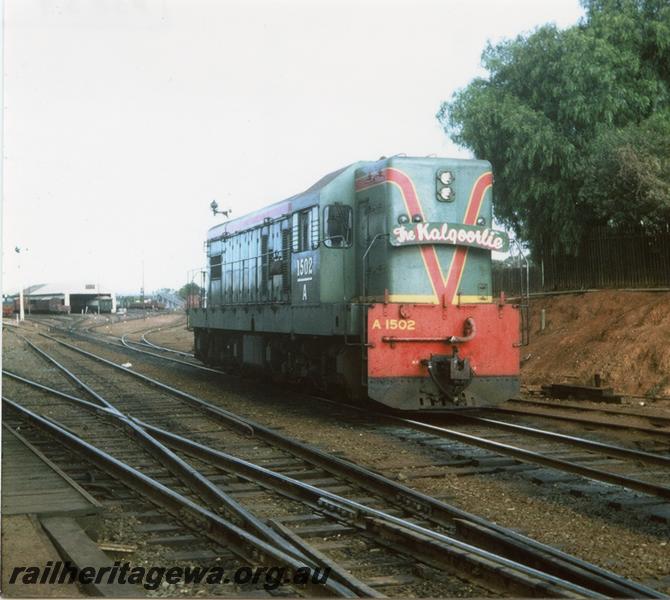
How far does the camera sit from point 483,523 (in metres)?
5.80

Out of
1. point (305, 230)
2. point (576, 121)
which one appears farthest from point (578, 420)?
point (576, 121)

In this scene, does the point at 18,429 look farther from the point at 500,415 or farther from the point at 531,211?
the point at 531,211

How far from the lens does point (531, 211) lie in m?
20.7

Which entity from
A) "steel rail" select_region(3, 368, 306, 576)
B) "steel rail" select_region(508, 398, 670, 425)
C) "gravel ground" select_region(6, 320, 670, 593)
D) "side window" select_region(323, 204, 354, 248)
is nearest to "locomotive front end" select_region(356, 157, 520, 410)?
"side window" select_region(323, 204, 354, 248)

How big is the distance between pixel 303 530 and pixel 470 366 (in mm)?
5603

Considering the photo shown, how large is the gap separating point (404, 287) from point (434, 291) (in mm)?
421

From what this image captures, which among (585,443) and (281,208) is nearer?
(585,443)

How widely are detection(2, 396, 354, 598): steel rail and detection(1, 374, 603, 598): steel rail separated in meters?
0.53

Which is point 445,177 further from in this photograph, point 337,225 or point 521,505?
point 521,505

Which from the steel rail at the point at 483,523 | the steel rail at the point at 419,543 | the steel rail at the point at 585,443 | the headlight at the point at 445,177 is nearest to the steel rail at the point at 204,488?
the steel rail at the point at 419,543

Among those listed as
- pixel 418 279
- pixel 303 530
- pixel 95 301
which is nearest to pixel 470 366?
pixel 418 279

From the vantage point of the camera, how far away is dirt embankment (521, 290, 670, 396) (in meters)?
16.6

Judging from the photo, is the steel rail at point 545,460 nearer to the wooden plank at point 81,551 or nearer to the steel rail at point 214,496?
the steel rail at point 214,496

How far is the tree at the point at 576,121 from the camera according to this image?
1812 centimetres
